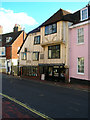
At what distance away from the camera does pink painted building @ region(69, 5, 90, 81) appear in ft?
50.5

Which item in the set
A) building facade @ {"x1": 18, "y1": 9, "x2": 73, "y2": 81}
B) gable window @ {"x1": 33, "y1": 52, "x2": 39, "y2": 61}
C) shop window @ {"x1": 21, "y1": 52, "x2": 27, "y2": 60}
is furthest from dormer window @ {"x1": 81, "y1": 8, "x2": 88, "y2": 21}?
shop window @ {"x1": 21, "y1": 52, "x2": 27, "y2": 60}

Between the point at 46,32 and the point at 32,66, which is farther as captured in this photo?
the point at 32,66

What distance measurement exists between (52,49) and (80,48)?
4.68 meters

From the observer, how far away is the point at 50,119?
19.9ft

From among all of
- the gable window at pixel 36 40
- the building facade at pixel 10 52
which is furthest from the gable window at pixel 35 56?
the building facade at pixel 10 52

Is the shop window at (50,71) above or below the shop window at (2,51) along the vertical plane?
below

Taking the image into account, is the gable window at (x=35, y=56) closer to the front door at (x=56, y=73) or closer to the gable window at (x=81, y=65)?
the front door at (x=56, y=73)

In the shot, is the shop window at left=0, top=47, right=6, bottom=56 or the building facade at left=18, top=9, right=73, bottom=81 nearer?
the building facade at left=18, top=9, right=73, bottom=81

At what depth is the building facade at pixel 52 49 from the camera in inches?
698

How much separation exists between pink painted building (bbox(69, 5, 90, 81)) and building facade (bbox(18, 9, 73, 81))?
2.24 feet

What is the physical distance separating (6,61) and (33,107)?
27671 mm

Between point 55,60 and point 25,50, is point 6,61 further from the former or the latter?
point 55,60

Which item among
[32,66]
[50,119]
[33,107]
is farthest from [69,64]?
[50,119]

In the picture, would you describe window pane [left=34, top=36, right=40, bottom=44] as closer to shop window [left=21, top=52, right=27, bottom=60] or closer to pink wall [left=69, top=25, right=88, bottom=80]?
shop window [left=21, top=52, right=27, bottom=60]
